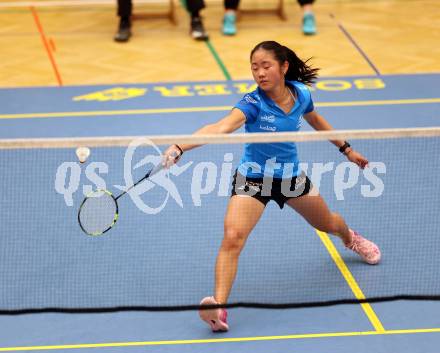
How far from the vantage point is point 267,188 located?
5.99 metres

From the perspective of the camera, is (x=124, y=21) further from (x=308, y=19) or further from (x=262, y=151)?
(x=262, y=151)

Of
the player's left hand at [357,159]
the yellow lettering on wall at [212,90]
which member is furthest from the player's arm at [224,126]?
the yellow lettering on wall at [212,90]

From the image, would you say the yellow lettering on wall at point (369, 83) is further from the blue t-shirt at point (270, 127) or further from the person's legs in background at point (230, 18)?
the blue t-shirt at point (270, 127)

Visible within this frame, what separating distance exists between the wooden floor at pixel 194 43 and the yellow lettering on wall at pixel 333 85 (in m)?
0.26

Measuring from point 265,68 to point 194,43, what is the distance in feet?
20.2

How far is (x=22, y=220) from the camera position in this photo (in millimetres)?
7230

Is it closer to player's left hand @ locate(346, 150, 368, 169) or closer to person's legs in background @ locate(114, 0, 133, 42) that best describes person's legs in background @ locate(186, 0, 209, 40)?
person's legs in background @ locate(114, 0, 133, 42)

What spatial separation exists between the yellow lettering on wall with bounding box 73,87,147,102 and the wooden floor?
0.94 feet

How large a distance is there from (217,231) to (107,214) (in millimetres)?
1411

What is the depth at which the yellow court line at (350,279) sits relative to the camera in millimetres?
6004

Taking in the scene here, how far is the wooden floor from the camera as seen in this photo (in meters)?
10.7

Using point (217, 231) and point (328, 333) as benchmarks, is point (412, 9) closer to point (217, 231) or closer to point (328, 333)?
point (217, 231)

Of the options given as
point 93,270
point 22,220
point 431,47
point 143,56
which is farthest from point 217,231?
point 431,47

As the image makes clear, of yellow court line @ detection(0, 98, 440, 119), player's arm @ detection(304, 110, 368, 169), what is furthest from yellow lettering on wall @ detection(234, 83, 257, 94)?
player's arm @ detection(304, 110, 368, 169)
